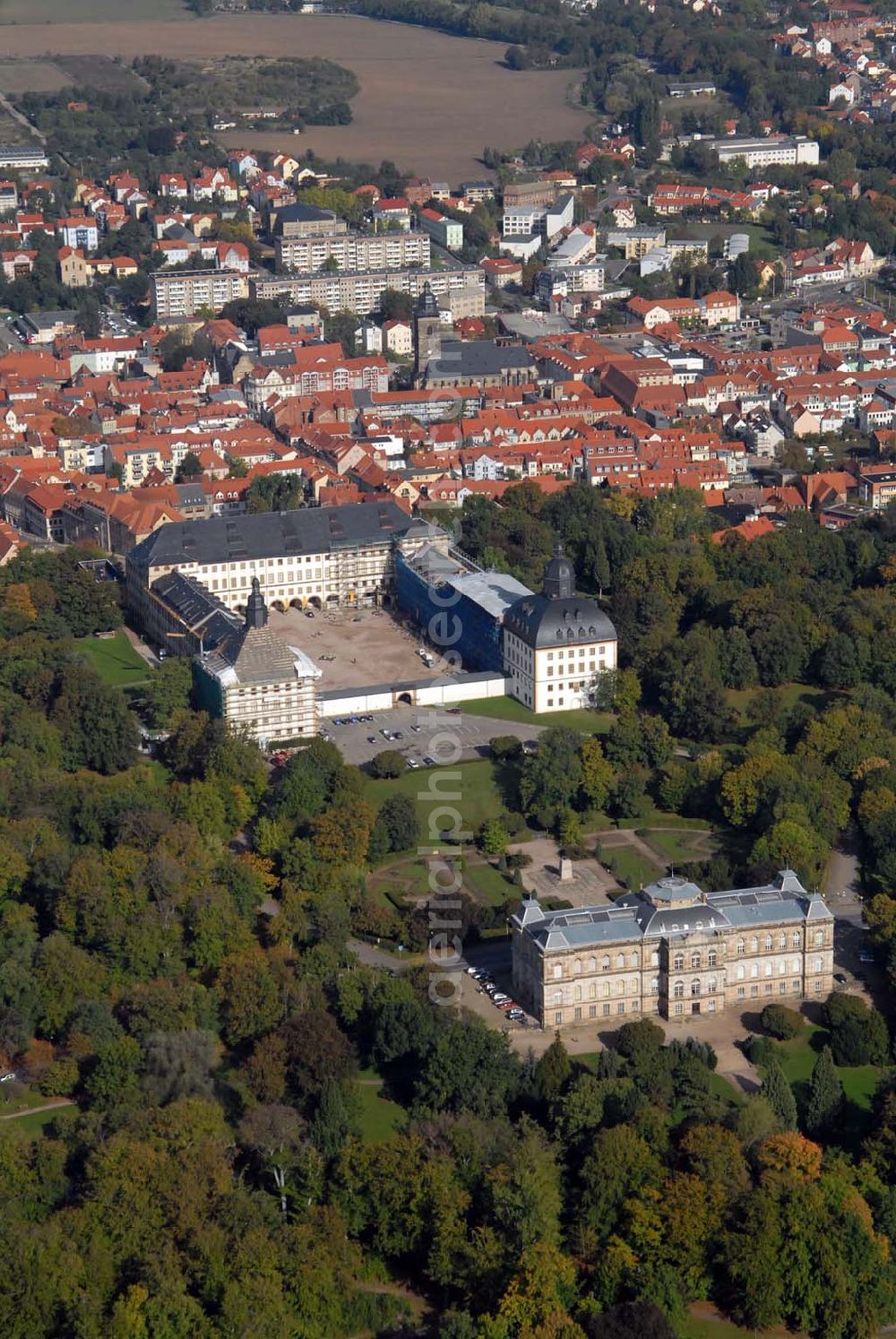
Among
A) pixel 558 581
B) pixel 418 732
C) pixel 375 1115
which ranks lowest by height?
pixel 418 732

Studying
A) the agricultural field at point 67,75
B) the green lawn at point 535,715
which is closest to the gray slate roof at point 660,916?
the green lawn at point 535,715

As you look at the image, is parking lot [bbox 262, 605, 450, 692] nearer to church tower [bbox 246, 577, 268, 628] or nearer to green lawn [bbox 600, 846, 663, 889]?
church tower [bbox 246, 577, 268, 628]

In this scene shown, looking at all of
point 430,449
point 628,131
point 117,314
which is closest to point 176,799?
point 430,449

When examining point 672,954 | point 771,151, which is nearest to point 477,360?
point 771,151

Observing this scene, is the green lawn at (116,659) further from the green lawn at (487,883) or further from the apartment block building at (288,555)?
the green lawn at (487,883)

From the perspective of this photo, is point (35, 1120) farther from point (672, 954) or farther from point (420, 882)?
point (672, 954)
